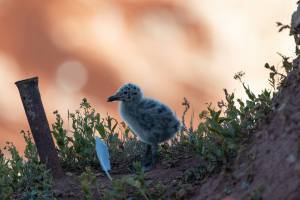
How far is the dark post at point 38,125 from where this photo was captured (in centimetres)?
892

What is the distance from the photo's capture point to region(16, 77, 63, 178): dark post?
8922 millimetres

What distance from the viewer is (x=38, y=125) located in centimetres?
895

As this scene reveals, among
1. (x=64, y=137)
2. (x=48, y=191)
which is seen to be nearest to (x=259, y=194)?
(x=48, y=191)

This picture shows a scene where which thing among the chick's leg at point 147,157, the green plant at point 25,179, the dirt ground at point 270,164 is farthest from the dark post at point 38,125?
the dirt ground at point 270,164

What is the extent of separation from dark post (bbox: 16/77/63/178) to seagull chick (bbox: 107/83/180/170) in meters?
0.96

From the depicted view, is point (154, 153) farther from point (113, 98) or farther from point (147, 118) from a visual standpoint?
point (113, 98)

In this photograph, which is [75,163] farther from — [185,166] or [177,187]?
[177,187]

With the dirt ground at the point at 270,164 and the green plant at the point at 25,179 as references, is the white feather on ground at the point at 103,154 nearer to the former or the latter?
the green plant at the point at 25,179

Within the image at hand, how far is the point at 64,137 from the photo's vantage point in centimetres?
963

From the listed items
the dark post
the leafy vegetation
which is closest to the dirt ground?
the leafy vegetation

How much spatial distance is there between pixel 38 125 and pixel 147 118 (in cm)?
146

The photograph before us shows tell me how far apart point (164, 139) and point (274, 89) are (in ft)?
6.07

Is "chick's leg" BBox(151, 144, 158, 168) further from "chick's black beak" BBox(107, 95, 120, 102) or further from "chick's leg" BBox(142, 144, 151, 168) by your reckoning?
"chick's black beak" BBox(107, 95, 120, 102)

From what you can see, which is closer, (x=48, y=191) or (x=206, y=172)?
(x=206, y=172)
